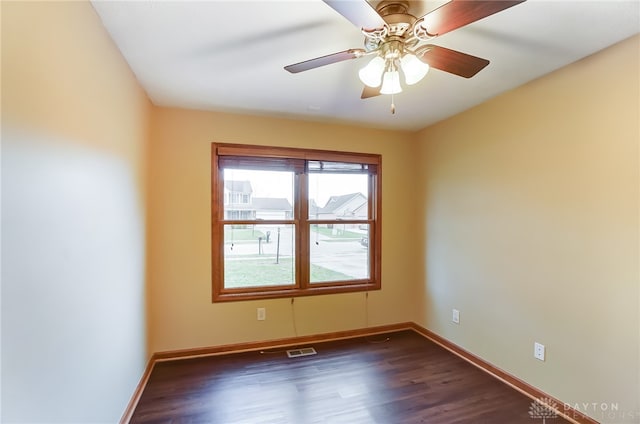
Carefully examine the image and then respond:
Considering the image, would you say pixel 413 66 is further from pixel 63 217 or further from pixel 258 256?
pixel 258 256

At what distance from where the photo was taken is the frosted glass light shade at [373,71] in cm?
153

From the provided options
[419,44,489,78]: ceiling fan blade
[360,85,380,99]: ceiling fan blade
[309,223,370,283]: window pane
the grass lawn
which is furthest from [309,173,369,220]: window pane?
[419,44,489,78]: ceiling fan blade

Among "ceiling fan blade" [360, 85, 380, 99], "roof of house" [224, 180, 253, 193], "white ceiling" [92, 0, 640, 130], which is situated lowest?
"roof of house" [224, 180, 253, 193]

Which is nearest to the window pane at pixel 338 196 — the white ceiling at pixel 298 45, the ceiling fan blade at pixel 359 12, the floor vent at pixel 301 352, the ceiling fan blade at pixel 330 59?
the white ceiling at pixel 298 45

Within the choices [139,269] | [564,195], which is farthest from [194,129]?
[564,195]

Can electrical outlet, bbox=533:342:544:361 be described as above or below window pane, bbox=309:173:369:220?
below

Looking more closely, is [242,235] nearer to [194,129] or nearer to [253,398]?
[194,129]

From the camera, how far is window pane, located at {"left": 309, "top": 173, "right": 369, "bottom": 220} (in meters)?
3.45

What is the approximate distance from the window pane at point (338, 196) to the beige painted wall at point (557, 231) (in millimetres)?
1012

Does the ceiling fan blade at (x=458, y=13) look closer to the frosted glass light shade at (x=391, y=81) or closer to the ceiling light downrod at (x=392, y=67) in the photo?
the ceiling light downrod at (x=392, y=67)

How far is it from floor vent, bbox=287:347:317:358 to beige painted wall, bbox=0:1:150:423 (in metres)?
1.43

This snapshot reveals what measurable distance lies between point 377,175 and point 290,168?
1.08m

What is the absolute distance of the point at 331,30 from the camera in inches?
66.4

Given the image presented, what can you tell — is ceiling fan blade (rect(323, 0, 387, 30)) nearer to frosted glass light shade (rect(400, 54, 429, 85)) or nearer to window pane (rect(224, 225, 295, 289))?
frosted glass light shade (rect(400, 54, 429, 85))
